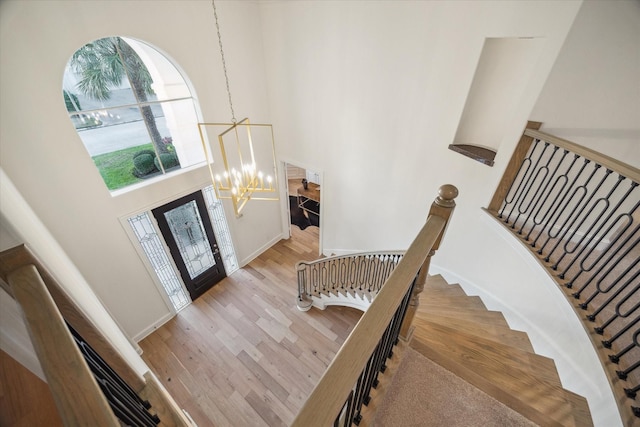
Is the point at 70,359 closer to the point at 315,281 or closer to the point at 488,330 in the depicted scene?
the point at 488,330

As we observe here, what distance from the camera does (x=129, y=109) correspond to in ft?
10.8

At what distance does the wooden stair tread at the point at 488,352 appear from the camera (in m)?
2.01

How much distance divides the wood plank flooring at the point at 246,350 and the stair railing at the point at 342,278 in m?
0.40

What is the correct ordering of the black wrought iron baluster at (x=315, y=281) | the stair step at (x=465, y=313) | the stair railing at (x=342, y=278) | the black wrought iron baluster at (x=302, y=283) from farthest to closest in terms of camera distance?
the black wrought iron baluster at (x=315, y=281), the black wrought iron baluster at (x=302, y=283), the stair railing at (x=342, y=278), the stair step at (x=465, y=313)

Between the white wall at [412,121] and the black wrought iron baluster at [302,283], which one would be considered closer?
the white wall at [412,121]

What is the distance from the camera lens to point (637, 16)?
6.86ft

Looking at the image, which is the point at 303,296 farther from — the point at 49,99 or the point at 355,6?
the point at 355,6

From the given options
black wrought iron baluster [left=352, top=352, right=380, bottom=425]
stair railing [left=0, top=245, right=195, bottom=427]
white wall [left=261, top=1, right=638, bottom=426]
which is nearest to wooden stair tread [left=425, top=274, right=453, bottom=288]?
white wall [left=261, top=1, right=638, bottom=426]

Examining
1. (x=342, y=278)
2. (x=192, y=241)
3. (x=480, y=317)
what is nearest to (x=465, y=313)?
(x=480, y=317)

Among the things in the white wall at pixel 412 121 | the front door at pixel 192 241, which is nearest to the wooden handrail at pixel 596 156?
the white wall at pixel 412 121

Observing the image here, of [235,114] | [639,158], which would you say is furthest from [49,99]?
[639,158]

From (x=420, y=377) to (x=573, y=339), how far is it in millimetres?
1351

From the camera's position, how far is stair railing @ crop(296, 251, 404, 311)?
3978mm

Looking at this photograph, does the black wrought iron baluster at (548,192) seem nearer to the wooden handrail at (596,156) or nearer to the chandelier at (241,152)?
the wooden handrail at (596,156)
